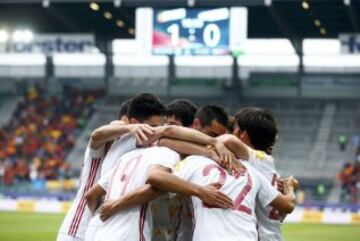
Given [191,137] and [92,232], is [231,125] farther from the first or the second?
[92,232]

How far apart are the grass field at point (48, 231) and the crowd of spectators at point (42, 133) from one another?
8534 millimetres

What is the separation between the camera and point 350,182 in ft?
110

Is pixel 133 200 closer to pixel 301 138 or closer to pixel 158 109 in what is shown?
pixel 158 109

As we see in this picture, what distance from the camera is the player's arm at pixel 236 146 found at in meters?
5.31

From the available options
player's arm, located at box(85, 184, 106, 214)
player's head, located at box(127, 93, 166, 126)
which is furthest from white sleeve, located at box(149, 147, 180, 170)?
player's arm, located at box(85, 184, 106, 214)

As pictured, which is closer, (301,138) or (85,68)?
(301,138)

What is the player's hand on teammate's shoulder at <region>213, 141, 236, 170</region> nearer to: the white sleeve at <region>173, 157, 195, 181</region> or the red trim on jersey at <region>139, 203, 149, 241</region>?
the white sleeve at <region>173, 157, 195, 181</region>

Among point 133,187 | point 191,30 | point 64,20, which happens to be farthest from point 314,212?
Result: point 133,187

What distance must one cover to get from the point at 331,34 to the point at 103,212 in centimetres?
3638

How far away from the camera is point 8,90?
4547cm

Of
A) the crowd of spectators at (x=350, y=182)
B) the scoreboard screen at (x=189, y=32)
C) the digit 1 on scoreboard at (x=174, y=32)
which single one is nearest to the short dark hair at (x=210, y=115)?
the crowd of spectators at (x=350, y=182)

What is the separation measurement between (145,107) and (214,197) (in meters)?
0.85

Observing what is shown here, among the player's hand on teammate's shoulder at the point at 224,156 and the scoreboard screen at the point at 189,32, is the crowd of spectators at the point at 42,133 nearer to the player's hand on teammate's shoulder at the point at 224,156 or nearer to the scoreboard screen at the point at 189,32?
the scoreboard screen at the point at 189,32

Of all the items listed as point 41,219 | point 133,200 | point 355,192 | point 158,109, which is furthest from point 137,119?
point 355,192
